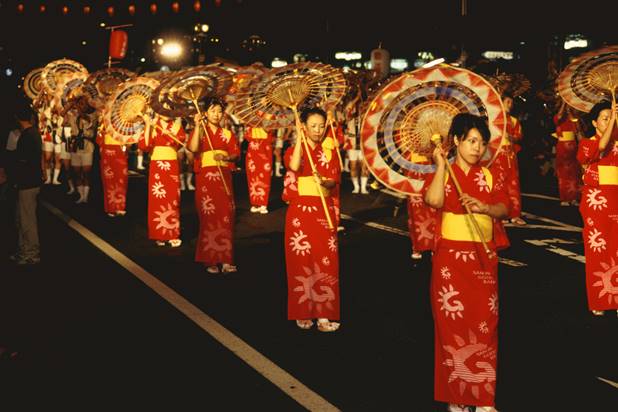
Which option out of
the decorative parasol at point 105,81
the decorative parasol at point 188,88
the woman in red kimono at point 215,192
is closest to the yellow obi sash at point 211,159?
the woman in red kimono at point 215,192

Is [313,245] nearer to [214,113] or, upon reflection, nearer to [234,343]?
[234,343]

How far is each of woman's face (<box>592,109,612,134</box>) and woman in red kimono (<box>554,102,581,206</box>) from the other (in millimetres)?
7690

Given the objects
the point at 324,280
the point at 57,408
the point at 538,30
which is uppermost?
the point at 538,30

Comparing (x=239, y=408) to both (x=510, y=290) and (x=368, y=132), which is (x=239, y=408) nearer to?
(x=368, y=132)

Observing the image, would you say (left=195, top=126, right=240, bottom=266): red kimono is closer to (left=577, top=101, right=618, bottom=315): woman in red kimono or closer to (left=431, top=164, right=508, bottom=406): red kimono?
(left=577, top=101, right=618, bottom=315): woman in red kimono

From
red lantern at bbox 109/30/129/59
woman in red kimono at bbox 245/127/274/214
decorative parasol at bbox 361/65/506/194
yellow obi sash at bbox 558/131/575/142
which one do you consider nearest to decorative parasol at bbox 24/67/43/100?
red lantern at bbox 109/30/129/59

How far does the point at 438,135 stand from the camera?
5148mm

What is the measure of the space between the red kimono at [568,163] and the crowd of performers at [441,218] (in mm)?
1603

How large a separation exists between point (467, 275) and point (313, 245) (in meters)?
2.14

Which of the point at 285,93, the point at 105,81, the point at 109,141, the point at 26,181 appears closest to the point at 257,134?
the point at 109,141

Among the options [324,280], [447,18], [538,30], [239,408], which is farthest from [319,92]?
[447,18]

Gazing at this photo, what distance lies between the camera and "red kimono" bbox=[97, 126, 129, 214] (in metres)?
14.3

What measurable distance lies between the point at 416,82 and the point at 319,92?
8.16 ft

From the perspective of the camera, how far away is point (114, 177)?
46.8 feet
